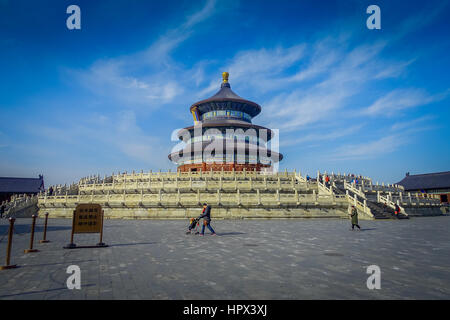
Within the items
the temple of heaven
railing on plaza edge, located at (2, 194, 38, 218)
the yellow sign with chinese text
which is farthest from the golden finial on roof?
the yellow sign with chinese text

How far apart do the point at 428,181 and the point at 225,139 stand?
5063 centimetres

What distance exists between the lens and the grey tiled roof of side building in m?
56.5

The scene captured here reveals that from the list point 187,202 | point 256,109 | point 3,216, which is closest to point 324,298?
point 187,202

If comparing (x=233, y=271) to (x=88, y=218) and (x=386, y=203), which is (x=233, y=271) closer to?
(x=88, y=218)

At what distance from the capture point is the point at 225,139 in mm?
47781

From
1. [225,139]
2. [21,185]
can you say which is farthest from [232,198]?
[21,185]

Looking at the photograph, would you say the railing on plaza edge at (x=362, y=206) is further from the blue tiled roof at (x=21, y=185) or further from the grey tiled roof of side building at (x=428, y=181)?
the blue tiled roof at (x=21, y=185)

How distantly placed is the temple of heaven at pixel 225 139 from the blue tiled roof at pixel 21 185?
106 feet

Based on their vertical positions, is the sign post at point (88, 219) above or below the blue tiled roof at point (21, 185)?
below

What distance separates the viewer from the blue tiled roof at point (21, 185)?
54.1 metres

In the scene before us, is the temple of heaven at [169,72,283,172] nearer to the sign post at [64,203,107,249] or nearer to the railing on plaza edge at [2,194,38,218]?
the railing on plaza edge at [2,194,38,218]

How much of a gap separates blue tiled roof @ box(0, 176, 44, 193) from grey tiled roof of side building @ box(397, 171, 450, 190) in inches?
3467

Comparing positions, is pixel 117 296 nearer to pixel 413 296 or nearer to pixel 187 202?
pixel 413 296

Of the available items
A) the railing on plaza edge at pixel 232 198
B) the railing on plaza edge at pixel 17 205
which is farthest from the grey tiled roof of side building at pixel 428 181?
→ the railing on plaza edge at pixel 17 205
